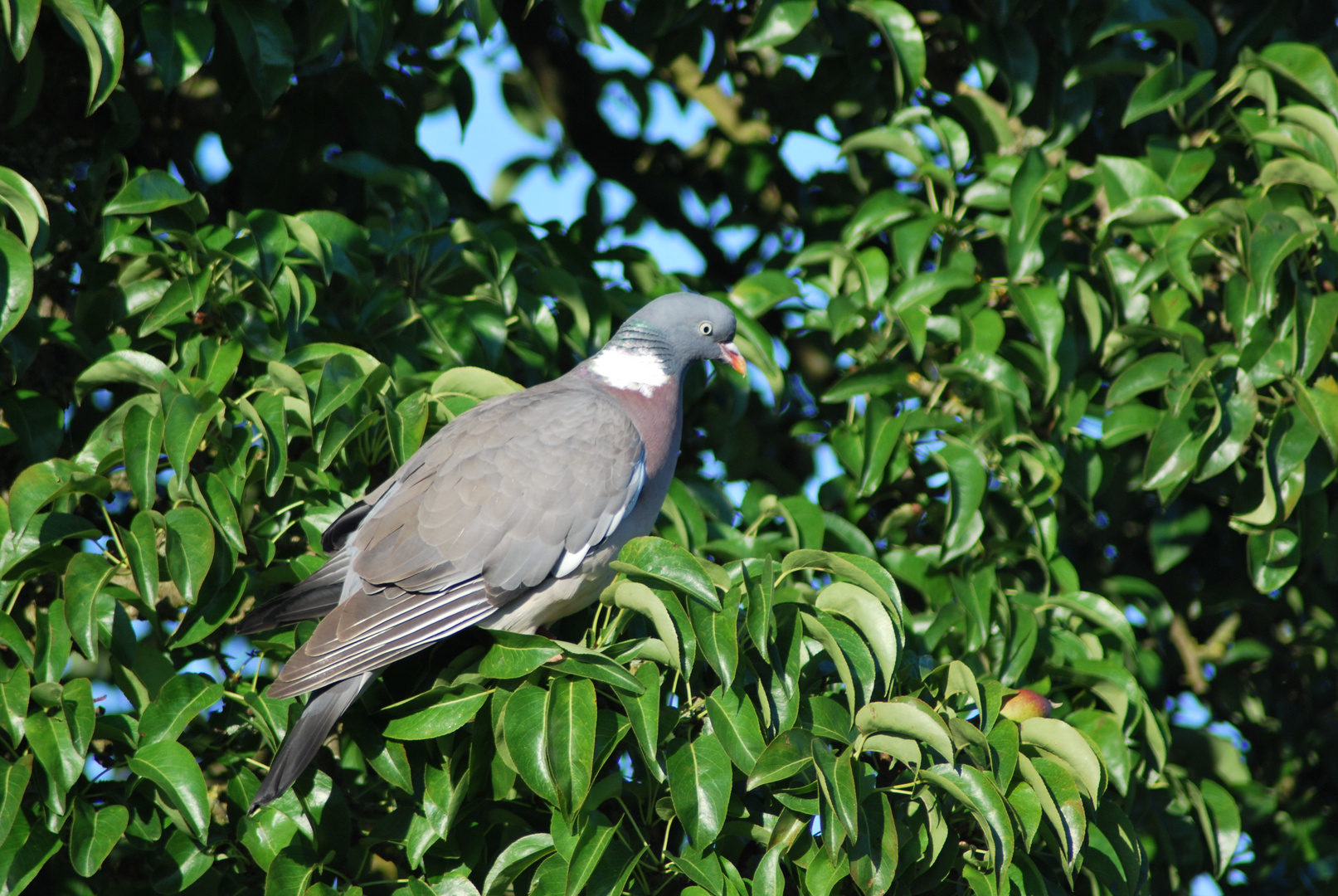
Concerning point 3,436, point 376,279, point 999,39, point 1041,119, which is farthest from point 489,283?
point 1041,119

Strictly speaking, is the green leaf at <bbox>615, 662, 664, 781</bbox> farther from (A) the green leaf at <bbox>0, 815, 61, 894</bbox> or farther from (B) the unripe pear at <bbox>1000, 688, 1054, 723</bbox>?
(A) the green leaf at <bbox>0, 815, 61, 894</bbox>

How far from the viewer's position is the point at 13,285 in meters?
2.13

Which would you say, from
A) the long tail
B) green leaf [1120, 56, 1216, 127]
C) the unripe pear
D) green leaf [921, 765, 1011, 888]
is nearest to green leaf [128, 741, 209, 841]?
the long tail

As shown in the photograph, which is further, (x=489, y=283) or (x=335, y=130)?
(x=335, y=130)

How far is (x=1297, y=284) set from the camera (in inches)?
101

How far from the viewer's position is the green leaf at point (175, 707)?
80.1 inches

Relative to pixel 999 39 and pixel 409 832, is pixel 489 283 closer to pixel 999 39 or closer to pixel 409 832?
pixel 409 832

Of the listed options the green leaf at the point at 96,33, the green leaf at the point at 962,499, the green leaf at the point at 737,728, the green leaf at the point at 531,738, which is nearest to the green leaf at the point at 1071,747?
the green leaf at the point at 737,728

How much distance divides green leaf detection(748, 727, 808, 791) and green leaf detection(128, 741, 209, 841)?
98cm

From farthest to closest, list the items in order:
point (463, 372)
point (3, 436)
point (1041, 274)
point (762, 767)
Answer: point (1041, 274)
point (463, 372)
point (3, 436)
point (762, 767)

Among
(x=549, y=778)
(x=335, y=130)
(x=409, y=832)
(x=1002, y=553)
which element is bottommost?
(x=1002, y=553)

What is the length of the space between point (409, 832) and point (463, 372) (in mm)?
995

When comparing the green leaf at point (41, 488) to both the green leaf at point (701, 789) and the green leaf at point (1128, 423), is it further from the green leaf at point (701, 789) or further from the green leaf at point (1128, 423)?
the green leaf at point (1128, 423)

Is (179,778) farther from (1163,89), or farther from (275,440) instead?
(1163,89)
